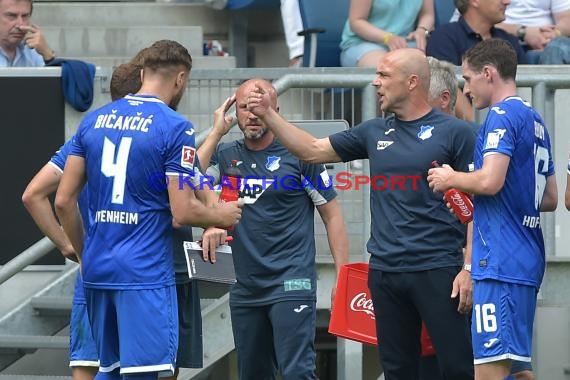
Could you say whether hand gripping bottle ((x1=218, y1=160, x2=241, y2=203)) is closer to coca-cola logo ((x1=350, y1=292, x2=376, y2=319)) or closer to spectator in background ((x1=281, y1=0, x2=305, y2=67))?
coca-cola logo ((x1=350, y1=292, x2=376, y2=319))

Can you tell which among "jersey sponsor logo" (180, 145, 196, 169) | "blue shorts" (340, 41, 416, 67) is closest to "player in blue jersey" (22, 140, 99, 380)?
"jersey sponsor logo" (180, 145, 196, 169)

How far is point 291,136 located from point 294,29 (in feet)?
14.3

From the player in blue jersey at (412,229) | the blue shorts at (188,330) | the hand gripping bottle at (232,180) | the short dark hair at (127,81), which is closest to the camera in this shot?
the player in blue jersey at (412,229)

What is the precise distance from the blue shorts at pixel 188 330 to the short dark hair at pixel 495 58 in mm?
2034

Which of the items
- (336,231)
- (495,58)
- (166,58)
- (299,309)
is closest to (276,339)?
(299,309)

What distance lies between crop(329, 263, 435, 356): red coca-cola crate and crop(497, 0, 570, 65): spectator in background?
334 cm

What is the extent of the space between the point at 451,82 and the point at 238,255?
65.5 inches

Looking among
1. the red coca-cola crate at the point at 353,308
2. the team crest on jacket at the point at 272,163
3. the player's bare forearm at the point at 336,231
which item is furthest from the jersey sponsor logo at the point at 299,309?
the team crest on jacket at the point at 272,163

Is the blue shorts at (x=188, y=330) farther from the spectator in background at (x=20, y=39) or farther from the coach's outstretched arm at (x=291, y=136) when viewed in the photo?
the spectator in background at (x=20, y=39)

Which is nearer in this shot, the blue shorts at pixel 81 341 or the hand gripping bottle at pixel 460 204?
the hand gripping bottle at pixel 460 204

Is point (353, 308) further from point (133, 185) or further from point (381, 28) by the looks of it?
point (381, 28)

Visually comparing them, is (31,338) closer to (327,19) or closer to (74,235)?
(74,235)

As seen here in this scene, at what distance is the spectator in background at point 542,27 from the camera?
428 inches

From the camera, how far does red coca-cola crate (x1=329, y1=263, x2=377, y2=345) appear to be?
8.25 metres
